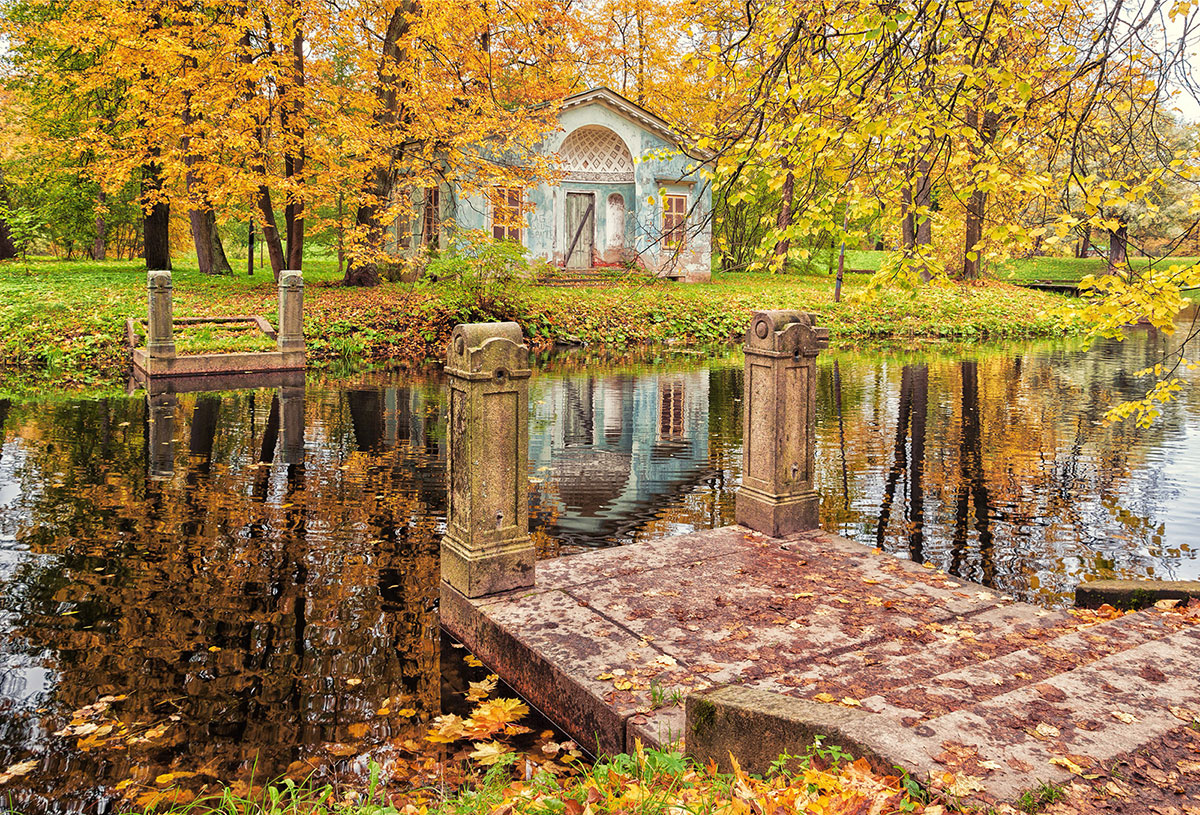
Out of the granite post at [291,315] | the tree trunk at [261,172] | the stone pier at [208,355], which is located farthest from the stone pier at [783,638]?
the tree trunk at [261,172]

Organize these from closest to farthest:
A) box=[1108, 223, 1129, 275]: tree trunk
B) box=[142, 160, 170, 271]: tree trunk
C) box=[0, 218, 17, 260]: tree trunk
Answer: box=[1108, 223, 1129, 275]: tree trunk < box=[142, 160, 170, 271]: tree trunk < box=[0, 218, 17, 260]: tree trunk

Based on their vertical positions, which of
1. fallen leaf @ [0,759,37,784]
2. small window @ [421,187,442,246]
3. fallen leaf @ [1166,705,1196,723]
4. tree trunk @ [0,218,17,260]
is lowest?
fallen leaf @ [0,759,37,784]

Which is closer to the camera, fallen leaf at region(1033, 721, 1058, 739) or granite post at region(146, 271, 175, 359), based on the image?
fallen leaf at region(1033, 721, 1058, 739)

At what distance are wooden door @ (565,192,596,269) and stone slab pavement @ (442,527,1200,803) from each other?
2521 centimetres

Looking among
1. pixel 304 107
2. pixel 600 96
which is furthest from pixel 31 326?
pixel 600 96

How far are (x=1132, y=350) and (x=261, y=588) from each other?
82.8ft

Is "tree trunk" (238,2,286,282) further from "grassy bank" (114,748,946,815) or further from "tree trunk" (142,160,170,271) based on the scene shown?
"grassy bank" (114,748,946,815)

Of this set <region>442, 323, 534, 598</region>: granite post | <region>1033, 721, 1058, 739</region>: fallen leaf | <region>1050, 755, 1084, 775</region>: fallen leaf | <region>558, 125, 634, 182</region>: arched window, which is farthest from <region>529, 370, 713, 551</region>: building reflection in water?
<region>558, 125, 634, 182</region>: arched window

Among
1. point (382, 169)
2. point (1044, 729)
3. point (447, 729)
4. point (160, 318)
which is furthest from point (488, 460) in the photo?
point (382, 169)

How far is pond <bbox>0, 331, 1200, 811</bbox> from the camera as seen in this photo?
460 cm

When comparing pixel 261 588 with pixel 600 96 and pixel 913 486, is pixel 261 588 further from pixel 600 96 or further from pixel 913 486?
pixel 600 96

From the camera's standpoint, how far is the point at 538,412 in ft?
45.5

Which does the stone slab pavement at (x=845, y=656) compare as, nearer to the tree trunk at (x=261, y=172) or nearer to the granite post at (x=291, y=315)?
the granite post at (x=291, y=315)

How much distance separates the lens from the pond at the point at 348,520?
4.60 m
